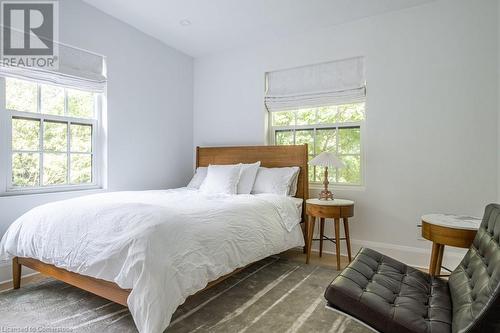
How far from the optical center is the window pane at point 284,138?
4.00m

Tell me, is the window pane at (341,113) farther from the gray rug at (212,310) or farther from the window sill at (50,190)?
the window sill at (50,190)

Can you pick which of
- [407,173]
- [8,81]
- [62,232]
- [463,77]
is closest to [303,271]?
[407,173]

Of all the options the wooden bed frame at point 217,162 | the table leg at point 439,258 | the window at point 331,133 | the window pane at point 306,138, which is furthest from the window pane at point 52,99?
the table leg at point 439,258

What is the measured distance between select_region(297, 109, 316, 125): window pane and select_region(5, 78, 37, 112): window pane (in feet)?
9.61

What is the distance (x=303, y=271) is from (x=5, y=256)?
2558mm

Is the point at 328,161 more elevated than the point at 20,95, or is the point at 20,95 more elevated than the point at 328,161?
the point at 20,95

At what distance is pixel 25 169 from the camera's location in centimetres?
288

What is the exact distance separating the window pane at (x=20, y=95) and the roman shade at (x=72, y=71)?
10 cm

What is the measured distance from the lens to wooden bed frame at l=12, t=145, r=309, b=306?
1.89 m

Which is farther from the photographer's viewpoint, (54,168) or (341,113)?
(341,113)

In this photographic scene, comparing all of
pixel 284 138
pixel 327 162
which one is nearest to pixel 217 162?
pixel 284 138

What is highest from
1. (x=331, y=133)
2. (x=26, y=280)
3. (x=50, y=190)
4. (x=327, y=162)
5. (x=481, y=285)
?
(x=331, y=133)

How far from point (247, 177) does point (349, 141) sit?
1277 mm

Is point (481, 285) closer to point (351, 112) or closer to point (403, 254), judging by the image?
point (403, 254)
